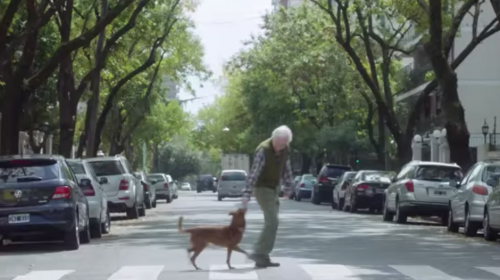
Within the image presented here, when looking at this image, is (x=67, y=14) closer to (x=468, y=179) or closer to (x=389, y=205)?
(x=389, y=205)

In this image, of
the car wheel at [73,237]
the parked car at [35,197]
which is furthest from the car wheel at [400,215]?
the parked car at [35,197]

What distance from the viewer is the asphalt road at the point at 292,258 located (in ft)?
48.6

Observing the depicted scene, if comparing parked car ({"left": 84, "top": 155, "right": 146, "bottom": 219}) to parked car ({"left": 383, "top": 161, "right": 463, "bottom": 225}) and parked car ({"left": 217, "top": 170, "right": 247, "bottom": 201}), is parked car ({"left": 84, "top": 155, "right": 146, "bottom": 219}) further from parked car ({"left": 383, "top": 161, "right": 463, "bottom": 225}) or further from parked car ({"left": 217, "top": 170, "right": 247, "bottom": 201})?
parked car ({"left": 217, "top": 170, "right": 247, "bottom": 201})

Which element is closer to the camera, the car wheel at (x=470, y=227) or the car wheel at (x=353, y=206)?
the car wheel at (x=470, y=227)

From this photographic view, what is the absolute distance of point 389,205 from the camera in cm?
3166

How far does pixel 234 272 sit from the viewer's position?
49.0 ft

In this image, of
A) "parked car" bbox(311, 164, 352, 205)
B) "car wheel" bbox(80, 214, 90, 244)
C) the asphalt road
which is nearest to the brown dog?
the asphalt road

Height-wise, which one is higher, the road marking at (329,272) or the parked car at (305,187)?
the parked car at (305,187)

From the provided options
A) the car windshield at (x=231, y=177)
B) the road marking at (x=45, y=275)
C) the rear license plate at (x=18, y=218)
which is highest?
the car windshield at (x=231, y=177)

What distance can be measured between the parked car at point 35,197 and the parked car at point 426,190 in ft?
40.1

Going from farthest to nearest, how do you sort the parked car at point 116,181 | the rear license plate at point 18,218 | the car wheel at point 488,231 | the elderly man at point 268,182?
the parked car at point 116,181, the car wheel at point 488,231, the rear license plate at point 18,218, the elderly man at point 268,182

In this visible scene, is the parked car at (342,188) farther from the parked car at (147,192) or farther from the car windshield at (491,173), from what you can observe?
the car windshield at (491,173)

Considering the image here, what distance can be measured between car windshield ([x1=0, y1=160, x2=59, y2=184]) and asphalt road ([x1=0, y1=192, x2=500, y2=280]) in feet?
4.14

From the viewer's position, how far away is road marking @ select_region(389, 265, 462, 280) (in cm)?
1450
